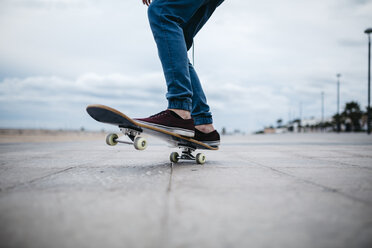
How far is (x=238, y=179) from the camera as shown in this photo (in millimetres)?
1190

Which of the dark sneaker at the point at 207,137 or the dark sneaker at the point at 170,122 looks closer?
the dark sneaker at the point at 170,122

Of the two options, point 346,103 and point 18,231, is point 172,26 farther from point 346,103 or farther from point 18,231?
point 346,103

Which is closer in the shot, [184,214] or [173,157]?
[184,214]

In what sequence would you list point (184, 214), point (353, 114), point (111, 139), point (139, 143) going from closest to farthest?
point (184, 214)
point (139, 143)
point (111, 139)
point (353, 114)

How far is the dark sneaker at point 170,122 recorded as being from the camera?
1.65 metres

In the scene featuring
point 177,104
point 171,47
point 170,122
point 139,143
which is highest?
point 171,47

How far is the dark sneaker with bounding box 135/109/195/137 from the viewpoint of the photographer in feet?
5.43

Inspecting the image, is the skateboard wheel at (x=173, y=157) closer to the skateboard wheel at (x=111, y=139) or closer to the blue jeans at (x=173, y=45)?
the blue jeans at (x=173, y=45)

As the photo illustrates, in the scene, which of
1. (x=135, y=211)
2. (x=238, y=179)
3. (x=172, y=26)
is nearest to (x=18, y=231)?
(x=135, y=211)

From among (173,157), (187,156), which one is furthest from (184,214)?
(187,156)

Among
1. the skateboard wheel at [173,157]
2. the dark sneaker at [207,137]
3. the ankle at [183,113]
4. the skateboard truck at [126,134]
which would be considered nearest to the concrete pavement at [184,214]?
the skateboard truck at [126,134]

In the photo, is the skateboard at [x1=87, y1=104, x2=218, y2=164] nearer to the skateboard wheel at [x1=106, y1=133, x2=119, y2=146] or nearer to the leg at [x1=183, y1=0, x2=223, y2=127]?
the skateboard wheel at [x1=106, y1=133, x2=119, y2=146]

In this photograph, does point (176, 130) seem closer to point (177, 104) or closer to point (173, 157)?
point (177, 104)

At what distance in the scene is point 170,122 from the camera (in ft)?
5.63
